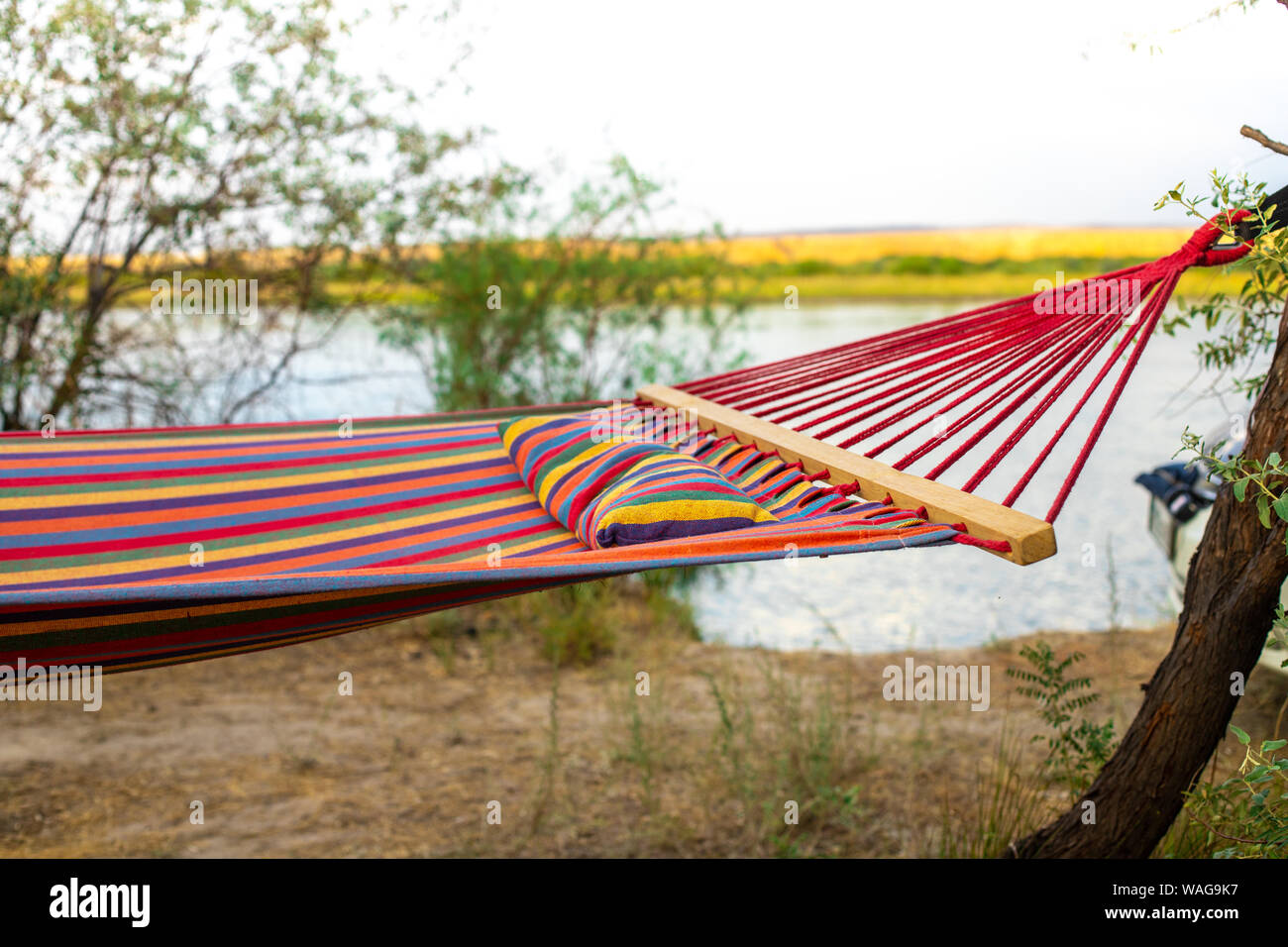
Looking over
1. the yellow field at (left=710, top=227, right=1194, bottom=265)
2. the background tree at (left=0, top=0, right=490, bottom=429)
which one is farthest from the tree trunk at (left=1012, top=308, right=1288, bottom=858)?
the yellow field at (left=710, top=227, right=1194, bottom=265)

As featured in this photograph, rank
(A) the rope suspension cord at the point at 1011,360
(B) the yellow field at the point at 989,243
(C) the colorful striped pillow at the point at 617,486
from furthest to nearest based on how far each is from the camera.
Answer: (B) the yellow field at the point at 989,243 < (C) the colorful striped pillow at the point at 617,486 < (A) the rope suspension cord at the point at 1011,360

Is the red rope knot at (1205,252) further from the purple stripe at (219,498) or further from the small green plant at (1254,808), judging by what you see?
the purple stripe at (219,498)

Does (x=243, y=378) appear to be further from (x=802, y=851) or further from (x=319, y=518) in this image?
(x=802, y=851)

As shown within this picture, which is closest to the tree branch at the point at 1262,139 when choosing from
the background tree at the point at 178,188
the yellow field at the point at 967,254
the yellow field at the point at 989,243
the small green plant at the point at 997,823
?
the small green plant at the point at 997,823

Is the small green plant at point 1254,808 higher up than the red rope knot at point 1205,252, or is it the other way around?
the red rope knot at point 1205,252

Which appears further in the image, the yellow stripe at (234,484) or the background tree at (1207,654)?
the yellow stripe at (234,484)

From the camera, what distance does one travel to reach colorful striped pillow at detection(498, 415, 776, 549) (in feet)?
5.15

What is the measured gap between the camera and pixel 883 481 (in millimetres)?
1560

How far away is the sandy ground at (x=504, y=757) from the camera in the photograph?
2232 millimetres

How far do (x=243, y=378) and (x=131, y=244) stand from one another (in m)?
0.56

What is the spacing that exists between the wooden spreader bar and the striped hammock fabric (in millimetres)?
37

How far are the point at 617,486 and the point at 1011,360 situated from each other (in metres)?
0.68

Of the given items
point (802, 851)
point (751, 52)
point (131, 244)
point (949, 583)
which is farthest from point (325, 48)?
point (751, 52)

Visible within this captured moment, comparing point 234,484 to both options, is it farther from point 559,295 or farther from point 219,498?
point 559,295
